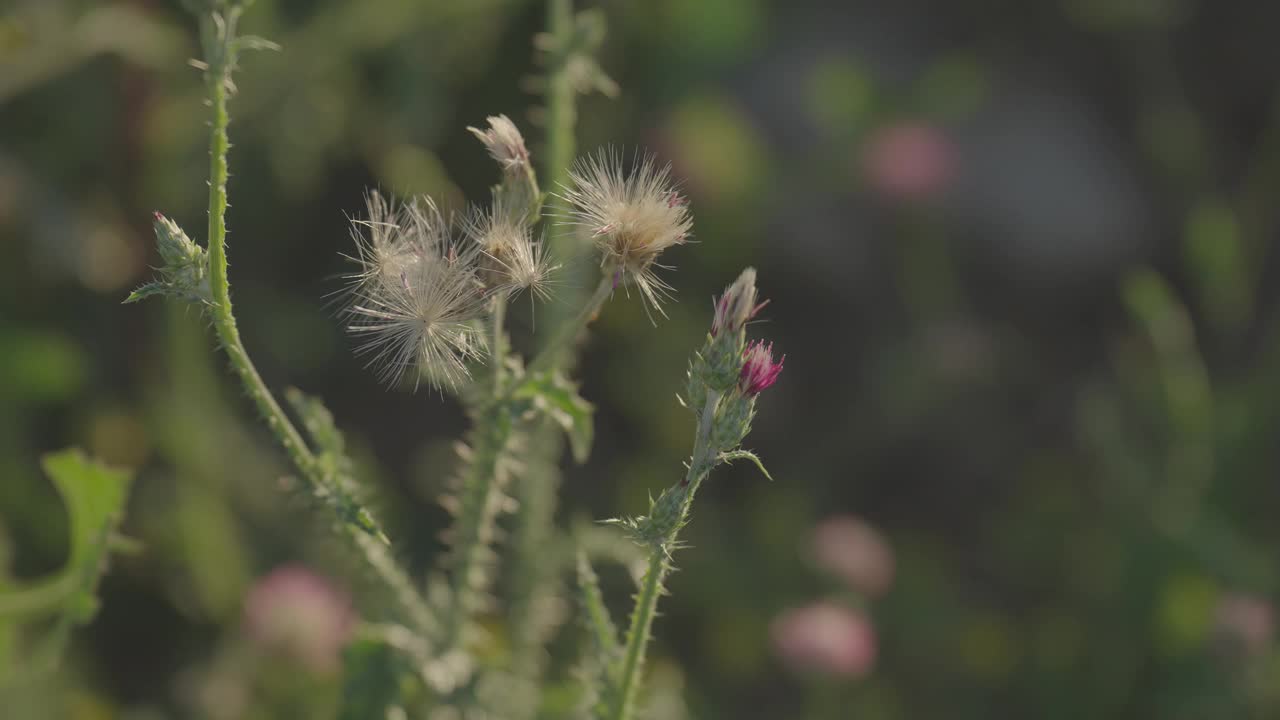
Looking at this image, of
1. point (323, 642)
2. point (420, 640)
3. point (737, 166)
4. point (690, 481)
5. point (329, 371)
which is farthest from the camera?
point (737, 166)

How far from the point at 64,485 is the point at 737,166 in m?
2.35

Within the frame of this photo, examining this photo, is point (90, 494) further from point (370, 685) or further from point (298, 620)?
point (298, 620)

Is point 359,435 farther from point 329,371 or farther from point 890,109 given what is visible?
point 890,109

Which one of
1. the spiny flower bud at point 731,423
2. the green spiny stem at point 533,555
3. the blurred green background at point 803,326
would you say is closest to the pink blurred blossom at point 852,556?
the blurred green background at point 803,326

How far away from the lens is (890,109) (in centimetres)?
357

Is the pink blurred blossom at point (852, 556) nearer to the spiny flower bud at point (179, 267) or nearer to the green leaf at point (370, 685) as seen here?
the green leaf at point (370, 685)

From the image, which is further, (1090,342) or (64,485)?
(1090,342)

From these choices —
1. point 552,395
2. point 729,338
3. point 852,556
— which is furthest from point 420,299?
point 852,556

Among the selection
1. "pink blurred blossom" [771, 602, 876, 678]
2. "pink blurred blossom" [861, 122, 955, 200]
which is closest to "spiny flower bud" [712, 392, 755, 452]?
"pink blurred blossom" [771, 602, 876, 678]

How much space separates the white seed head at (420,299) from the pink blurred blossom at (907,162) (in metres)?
2.54

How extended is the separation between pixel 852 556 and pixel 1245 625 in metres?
0.83

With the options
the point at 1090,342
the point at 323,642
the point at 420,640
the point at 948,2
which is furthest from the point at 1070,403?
the point at 420,640

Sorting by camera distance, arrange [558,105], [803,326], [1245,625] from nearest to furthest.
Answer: [558,105]
[1245,625]
[803,326]

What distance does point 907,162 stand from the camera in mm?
3361
